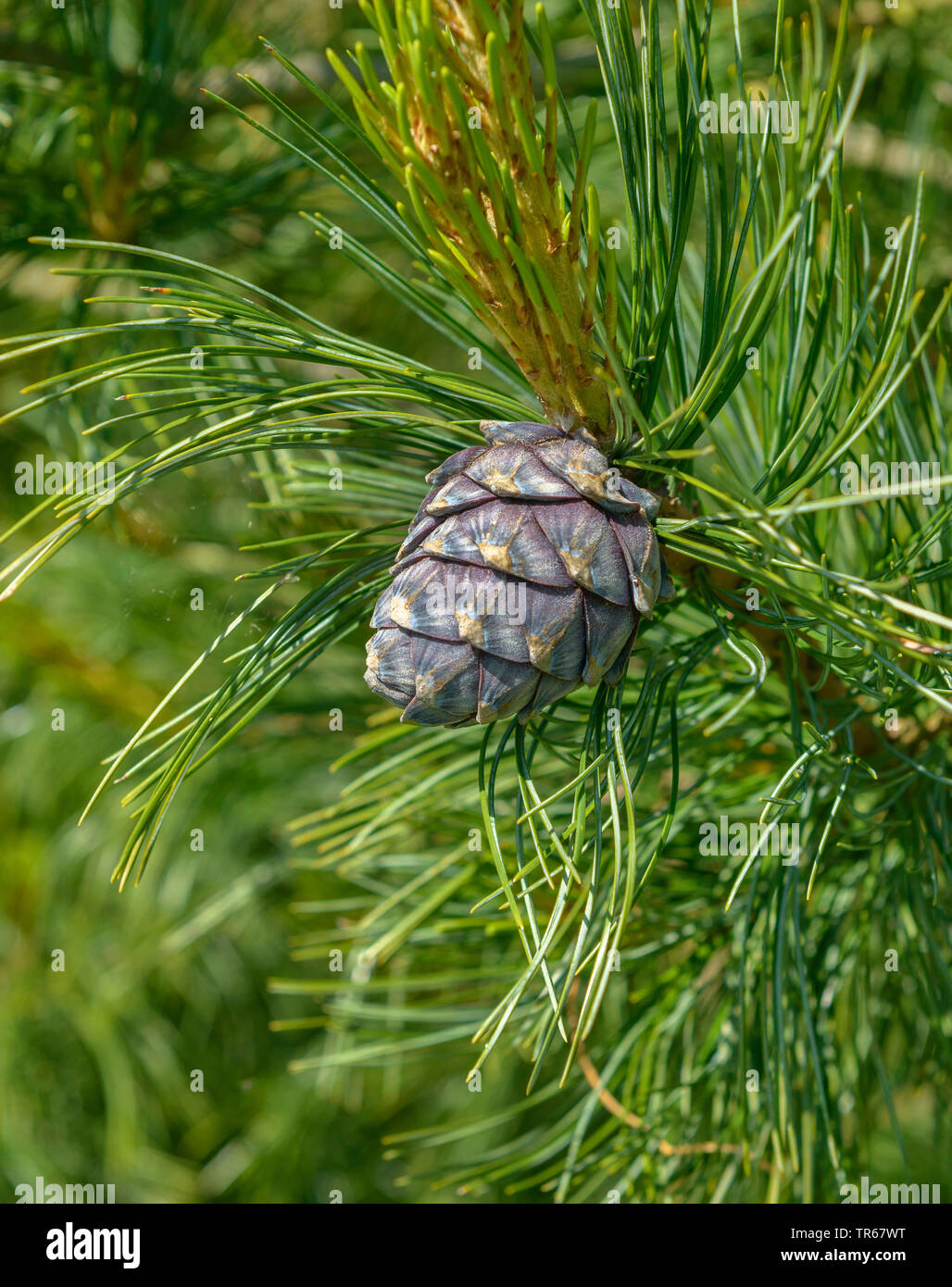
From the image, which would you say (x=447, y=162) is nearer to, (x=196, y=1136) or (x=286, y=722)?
(x=286, y=722)

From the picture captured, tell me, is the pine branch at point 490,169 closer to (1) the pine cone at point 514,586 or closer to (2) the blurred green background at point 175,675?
(1) the pine cone at point 514,586

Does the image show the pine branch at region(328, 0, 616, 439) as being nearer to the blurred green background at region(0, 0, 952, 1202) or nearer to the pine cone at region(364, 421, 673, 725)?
the pine cone at region(364, 421, 673, 725)

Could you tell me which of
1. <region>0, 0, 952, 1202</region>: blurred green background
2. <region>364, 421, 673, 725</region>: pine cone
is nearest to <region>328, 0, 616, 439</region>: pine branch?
<region>364, 421, 673, 725</region>: pine cone

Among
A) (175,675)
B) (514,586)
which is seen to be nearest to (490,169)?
(514,586)

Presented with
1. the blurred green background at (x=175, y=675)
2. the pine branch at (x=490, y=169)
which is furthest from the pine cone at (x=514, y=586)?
the blurred green background at (x=175, y=675)

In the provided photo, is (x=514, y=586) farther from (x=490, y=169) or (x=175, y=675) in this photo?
(x=175, y=675)
